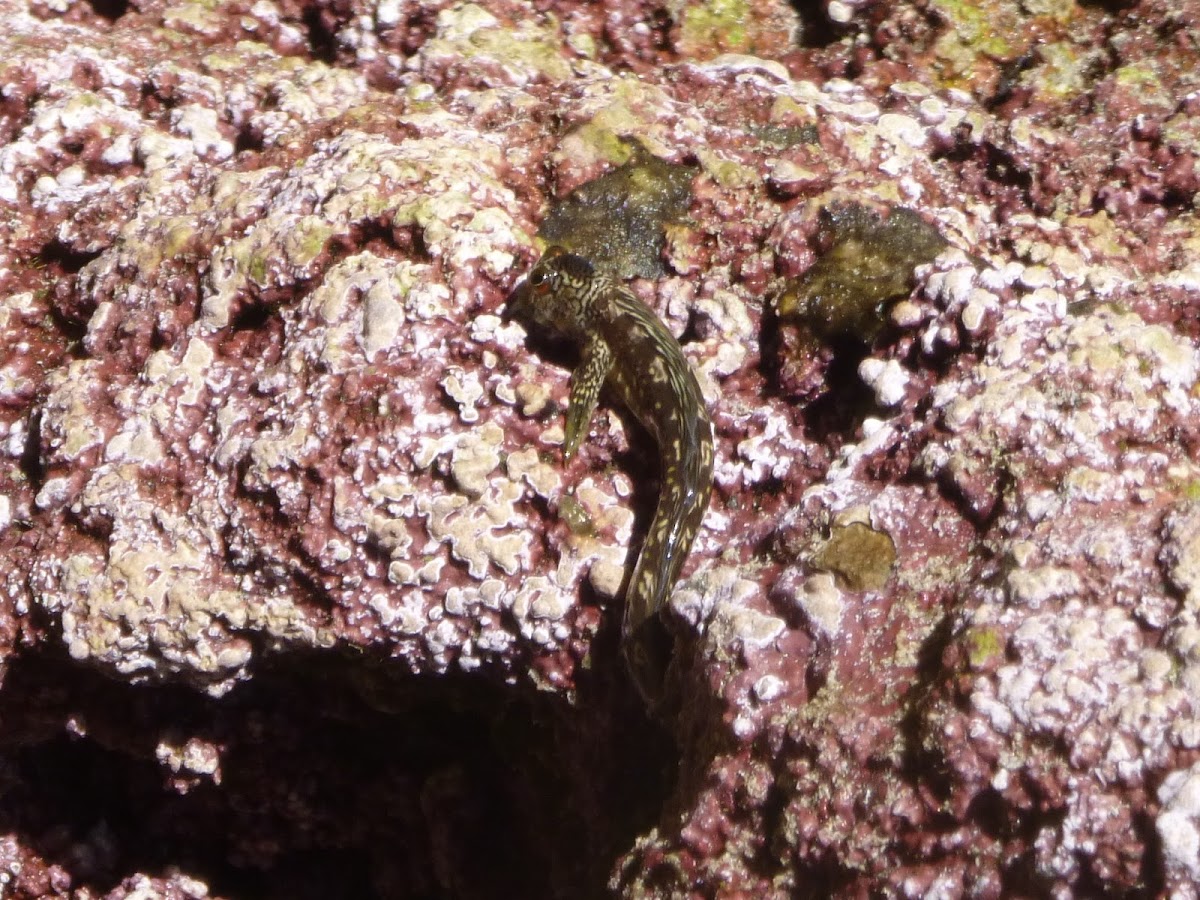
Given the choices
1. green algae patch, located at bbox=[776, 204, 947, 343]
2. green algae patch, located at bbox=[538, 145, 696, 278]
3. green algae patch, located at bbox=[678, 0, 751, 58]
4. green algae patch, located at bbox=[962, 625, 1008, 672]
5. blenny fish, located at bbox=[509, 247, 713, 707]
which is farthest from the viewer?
green algae patch, located at bbox=[678, 0, 751, 58]

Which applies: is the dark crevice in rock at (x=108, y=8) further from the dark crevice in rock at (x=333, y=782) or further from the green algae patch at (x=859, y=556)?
the green algae patch at (x=859, y=556)

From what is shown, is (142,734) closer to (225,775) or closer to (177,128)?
(225,775)

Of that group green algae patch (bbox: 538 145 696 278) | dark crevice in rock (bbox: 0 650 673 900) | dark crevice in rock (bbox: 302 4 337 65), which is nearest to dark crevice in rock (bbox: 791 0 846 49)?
green algae patch (bbox: 538 145 696 278)

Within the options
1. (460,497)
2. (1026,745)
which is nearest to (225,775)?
(460,497)

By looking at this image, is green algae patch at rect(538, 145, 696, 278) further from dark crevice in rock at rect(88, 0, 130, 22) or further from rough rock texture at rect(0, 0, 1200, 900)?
dark crevice in rock at rect(88, 0, 130, 22)

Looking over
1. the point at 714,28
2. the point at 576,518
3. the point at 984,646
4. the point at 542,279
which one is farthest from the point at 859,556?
the point at 714,28

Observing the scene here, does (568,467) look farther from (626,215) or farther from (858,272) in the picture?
(858,272)
